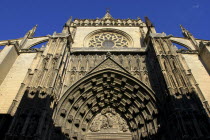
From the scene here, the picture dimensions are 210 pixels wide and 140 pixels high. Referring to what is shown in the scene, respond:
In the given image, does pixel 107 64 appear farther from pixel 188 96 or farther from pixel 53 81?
pixel 188 96

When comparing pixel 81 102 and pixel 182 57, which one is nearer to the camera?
pixel 81 102

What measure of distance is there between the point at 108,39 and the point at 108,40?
0.15 m

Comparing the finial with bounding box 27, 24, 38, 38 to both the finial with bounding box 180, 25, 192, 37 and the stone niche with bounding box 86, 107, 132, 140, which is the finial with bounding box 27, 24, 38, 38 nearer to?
the stone niche with bounding box 86, 107, 132, 140

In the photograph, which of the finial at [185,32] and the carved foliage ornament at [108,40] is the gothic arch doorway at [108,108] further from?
the finial at [185,32]

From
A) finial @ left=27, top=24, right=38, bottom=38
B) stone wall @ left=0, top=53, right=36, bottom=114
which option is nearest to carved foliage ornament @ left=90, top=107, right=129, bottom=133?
stone wall @ left=0, top=53, right=36, bottom=114

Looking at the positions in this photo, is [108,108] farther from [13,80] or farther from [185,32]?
[185,32]

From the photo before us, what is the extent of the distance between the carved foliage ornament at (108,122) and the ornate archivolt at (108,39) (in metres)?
5.78

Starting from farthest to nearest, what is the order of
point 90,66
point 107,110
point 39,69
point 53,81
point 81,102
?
point 90,66
point 107,110
point 81,102
point 39,69
point 53,81

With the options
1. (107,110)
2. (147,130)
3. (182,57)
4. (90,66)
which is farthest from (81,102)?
(182,57)

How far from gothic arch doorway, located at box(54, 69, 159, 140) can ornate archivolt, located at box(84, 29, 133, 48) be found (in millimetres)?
4367

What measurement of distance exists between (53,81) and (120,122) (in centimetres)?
416

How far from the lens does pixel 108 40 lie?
47.0 feet

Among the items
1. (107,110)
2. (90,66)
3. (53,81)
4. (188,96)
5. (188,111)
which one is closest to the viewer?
(188,111)

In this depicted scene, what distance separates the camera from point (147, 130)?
26.6ft
